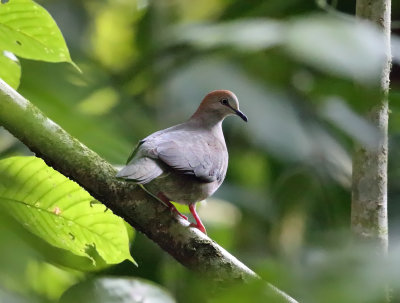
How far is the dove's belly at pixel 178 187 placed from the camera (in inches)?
105

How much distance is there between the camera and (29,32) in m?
2.04

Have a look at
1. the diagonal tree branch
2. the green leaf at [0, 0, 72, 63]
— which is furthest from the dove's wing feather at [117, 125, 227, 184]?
the green leaf at [0, 0, 72, 63]

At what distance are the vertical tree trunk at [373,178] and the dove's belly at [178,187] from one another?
703 millimetres

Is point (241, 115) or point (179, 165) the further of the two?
point (241, 115)

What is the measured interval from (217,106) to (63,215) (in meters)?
1.77

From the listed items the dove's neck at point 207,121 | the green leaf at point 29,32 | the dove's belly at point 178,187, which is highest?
the dove's neck at point 207,121

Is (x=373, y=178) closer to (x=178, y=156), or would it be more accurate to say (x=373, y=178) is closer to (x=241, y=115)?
Result: (x=178, y=156)

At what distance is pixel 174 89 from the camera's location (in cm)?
269

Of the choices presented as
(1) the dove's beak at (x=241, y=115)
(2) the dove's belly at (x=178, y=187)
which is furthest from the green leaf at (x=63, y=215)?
(1) the dove's beak at (x=241, y=115)

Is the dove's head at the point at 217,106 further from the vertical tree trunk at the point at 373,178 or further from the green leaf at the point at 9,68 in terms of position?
the green leaf at the point at 9,68

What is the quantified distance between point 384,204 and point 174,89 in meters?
1.00

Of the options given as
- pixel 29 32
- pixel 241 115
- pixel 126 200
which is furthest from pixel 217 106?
pixel 29 32

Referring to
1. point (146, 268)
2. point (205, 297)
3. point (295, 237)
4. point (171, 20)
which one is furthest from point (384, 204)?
point (171, 20)

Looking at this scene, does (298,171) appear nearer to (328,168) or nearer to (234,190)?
(234,190)
